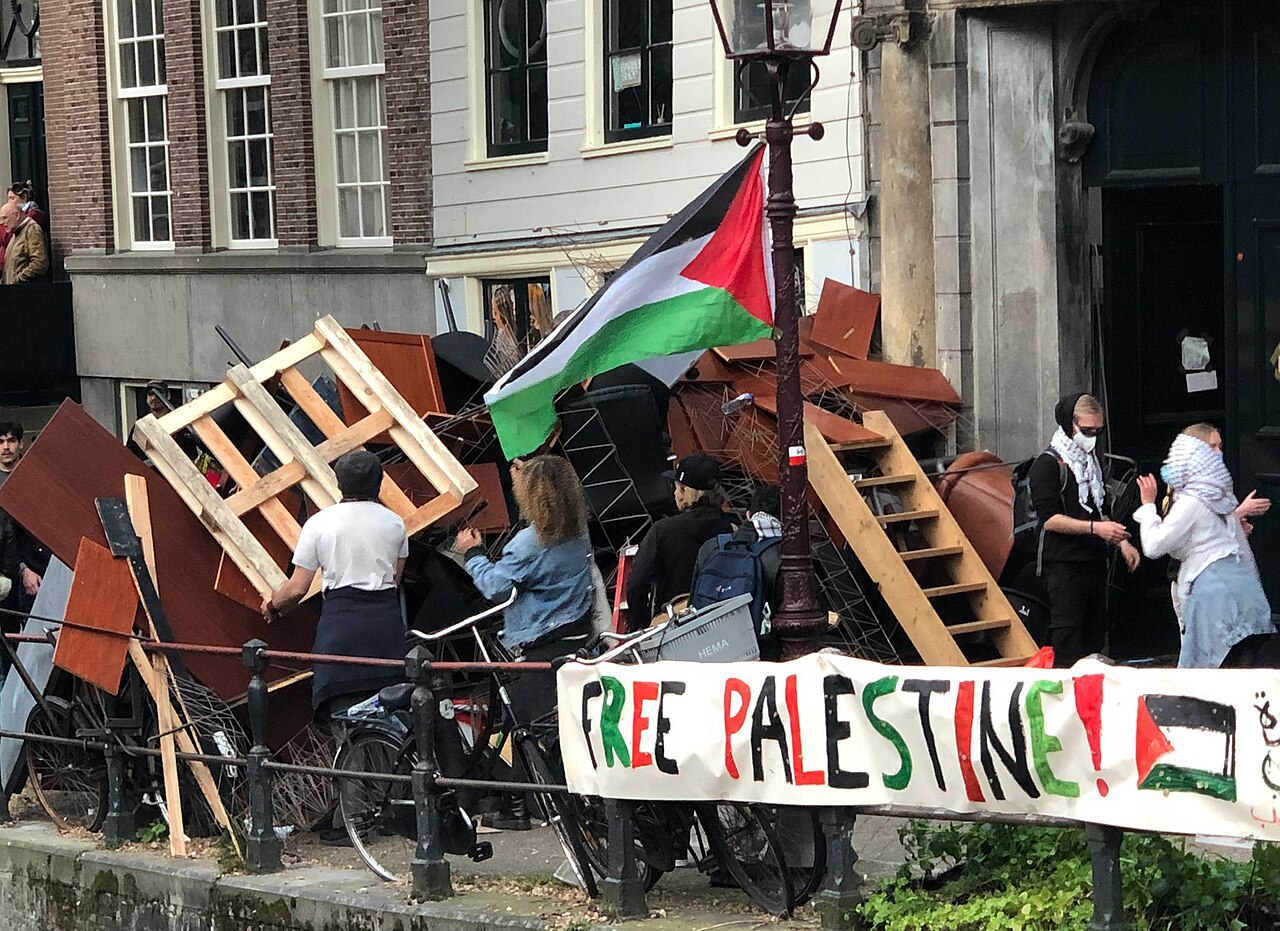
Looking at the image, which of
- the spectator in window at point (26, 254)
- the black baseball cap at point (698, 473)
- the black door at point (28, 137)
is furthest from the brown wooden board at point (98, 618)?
the black door at point (28, 137)

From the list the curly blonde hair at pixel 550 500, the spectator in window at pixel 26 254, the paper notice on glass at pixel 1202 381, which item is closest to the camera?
the curly blonde hair at pixel 550 500

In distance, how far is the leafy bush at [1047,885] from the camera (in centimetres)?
655

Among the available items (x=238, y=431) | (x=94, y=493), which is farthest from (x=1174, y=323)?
(x=94, y=493)

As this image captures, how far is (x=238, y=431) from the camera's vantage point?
11711mm

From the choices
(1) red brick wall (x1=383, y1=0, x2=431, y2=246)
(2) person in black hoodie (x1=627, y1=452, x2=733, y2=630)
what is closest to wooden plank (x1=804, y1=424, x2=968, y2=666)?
(2) person in black hoodie (x1=627, y1=452, x2=733, y2=630)

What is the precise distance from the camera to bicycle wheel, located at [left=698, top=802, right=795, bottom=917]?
305 inches

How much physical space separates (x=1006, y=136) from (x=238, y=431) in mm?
5093

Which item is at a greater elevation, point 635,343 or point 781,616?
point 635,343

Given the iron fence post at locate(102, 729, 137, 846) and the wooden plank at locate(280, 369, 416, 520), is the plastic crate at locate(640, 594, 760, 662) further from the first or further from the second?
the iron fence post at locate(102, 729, 137, 846)

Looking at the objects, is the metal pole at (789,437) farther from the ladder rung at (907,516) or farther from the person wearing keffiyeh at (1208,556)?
the ladder rung at (907,516)

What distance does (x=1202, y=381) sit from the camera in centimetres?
1255

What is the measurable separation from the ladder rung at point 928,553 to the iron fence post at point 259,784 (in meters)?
3.86

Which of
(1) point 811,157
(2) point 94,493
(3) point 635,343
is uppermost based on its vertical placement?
(1) point 811,157

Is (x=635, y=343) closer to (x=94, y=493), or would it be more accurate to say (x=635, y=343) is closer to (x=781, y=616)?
(x=781, y=616)
